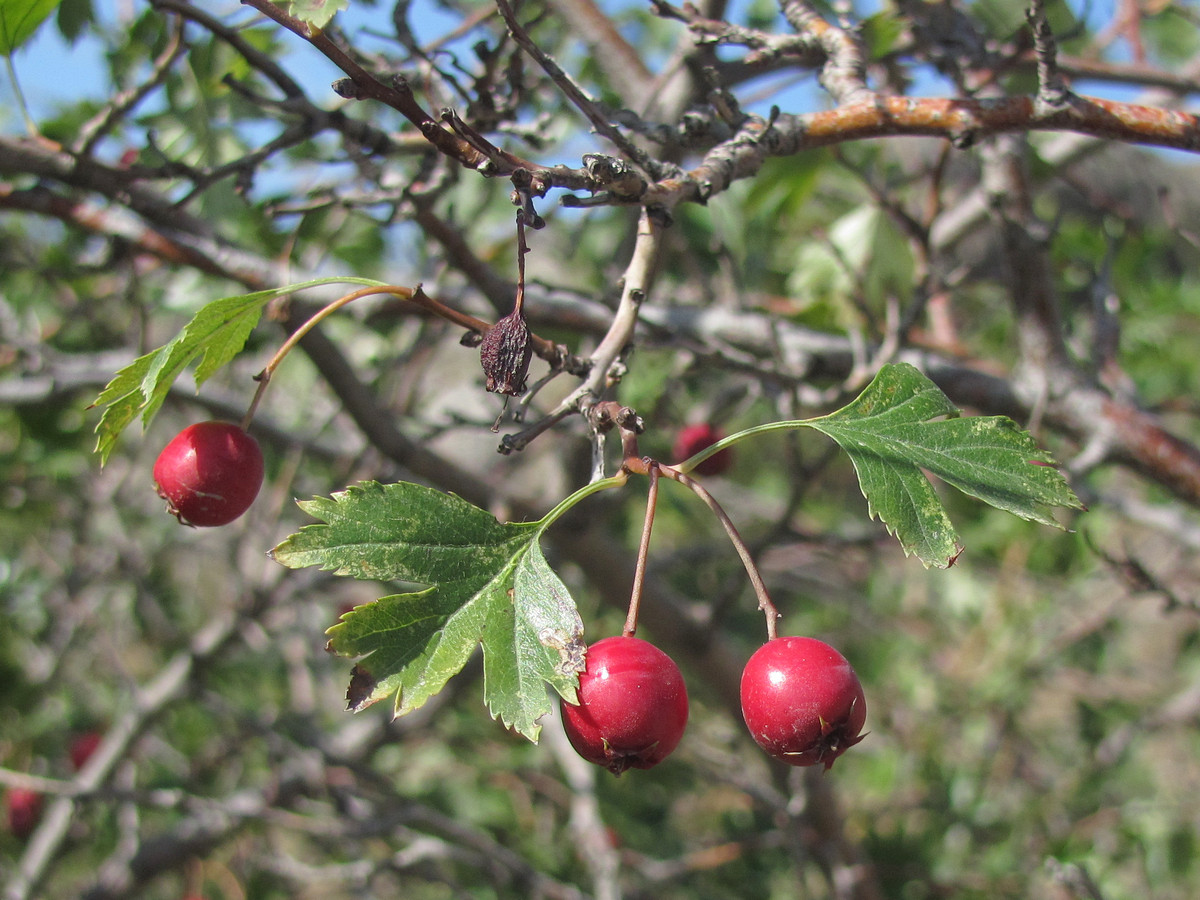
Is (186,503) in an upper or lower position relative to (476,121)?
lower

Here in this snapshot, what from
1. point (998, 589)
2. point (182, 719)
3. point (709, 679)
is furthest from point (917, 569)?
point (182, 719)

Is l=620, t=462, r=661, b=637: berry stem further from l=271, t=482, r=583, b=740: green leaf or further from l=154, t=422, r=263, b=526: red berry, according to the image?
l=154, t=422, r=263, b=526: red berry

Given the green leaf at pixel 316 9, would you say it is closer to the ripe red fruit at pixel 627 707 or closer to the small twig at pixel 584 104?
the small twig at pixel 584 104

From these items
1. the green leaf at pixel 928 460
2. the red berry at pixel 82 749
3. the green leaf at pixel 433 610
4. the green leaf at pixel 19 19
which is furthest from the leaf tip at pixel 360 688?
the red berry at pixel 82 749

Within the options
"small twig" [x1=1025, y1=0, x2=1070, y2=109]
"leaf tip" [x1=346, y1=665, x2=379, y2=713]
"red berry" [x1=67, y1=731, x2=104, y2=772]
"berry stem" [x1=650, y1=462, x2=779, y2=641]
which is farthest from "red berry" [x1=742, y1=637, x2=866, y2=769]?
"red berry" [x1=67, y1=731, x2=104, y2=772]

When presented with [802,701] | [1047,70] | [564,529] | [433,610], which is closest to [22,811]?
[564,529]

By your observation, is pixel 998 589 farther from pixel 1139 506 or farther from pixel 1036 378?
pixel 1036 378
